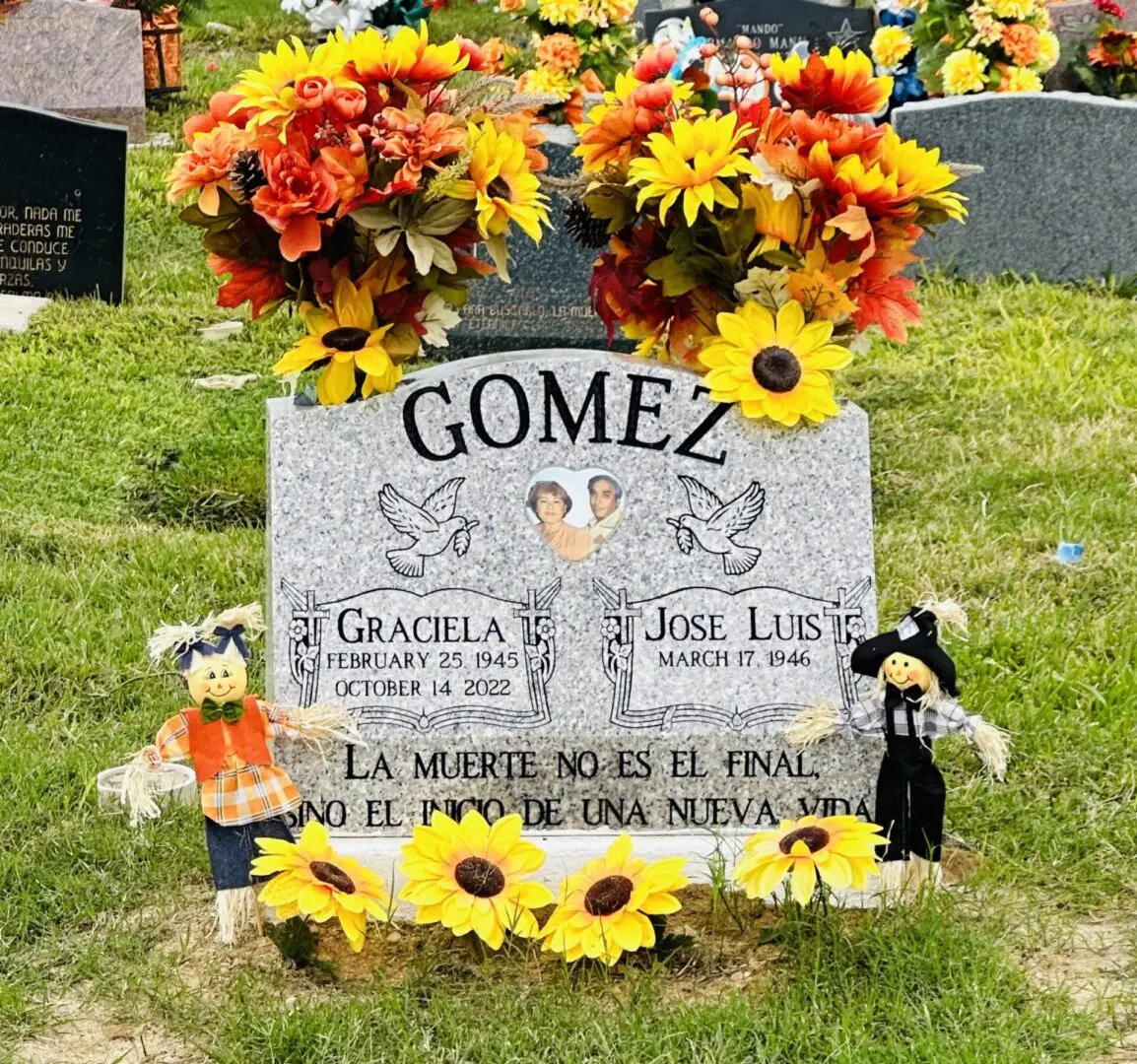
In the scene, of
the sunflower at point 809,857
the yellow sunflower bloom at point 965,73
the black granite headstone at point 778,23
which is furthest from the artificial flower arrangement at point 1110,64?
the sunflower at point 809,857

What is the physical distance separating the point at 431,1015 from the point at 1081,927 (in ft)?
4.16

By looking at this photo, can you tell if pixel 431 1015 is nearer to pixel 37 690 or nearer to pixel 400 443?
pixel 400 443

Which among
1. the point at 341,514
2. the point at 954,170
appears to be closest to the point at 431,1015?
the point at 341,514

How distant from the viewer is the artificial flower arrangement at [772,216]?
131 inches

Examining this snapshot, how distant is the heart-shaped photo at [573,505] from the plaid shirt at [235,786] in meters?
0.62

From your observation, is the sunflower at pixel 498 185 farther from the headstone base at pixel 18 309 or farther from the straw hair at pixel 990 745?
the headstone base at pixel 18 309

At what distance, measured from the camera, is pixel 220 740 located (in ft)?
10.5

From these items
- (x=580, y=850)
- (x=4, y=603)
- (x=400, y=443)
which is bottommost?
(x=580, y=850)

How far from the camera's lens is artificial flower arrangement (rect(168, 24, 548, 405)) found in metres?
3.21

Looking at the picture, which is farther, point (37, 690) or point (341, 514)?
point (37, 690)

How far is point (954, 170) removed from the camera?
3.44 meters

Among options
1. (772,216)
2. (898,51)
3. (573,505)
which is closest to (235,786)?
(573,505)

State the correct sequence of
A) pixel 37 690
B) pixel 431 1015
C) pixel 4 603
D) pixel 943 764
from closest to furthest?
pixel 431 1015 < pixel 943 764 < pixel 37 690 < pixel 4 603

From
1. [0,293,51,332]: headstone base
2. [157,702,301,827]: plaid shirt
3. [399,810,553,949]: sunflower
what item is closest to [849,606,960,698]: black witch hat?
[399,810,553,949]: sunflower
